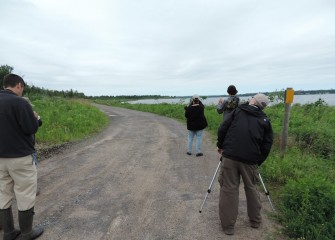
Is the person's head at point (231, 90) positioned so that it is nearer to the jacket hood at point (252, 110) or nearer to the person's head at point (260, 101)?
the person's head at point (260, 101)

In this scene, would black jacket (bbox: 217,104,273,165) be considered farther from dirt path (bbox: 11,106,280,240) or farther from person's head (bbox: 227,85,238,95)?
person's head (bbox: 227,85,238,95)

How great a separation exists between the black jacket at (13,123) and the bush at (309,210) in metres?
3.97

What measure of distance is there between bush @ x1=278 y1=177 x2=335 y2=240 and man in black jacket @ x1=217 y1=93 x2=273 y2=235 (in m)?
0.52

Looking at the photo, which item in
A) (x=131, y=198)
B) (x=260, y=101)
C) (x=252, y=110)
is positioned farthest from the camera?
(x=131, y=198)

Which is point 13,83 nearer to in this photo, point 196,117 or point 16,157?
point 16,157

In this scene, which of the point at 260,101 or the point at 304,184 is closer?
the point at 260,101

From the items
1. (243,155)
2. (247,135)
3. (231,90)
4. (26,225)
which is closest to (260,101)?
(247,135)

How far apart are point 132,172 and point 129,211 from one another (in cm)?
221

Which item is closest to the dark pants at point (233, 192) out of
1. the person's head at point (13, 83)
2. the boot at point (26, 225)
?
the boot at point (26, 225)

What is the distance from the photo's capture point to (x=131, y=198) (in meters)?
5.18

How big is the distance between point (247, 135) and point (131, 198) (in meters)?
2.56

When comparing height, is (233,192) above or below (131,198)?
above

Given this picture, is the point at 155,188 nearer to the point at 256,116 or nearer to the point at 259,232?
the point at 259,232

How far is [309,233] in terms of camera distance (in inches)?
149
